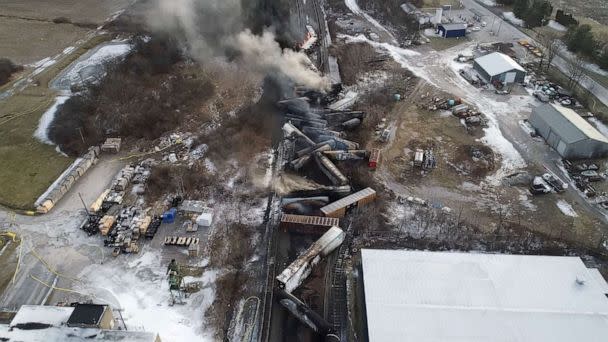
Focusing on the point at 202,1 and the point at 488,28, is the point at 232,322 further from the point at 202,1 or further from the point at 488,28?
the point at 488,28

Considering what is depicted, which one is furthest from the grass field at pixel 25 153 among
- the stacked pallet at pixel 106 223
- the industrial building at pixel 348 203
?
the industrial building at pixel 348 203

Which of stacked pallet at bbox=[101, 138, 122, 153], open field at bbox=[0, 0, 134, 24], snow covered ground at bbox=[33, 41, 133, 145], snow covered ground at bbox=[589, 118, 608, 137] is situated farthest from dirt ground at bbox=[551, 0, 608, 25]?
open field at bbox=[0, 0, 134, 24]

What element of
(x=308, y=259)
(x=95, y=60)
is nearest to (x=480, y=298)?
(x=308, y=259)

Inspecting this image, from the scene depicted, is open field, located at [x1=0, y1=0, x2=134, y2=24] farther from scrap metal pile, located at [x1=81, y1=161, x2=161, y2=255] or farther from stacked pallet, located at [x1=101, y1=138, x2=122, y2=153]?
scrap metal pile, located at [x1=81, y1=161, x2=161, y2=255]

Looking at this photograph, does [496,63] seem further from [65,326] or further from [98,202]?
[65,326]

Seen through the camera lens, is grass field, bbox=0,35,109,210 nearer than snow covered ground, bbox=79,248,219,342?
No

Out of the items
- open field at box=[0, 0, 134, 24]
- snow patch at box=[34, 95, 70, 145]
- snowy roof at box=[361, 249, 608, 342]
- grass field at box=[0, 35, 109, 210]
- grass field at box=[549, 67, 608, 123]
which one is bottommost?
grass field at box=[0, 35, 109, 210]

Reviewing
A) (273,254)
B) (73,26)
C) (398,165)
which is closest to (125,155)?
(273,254)
